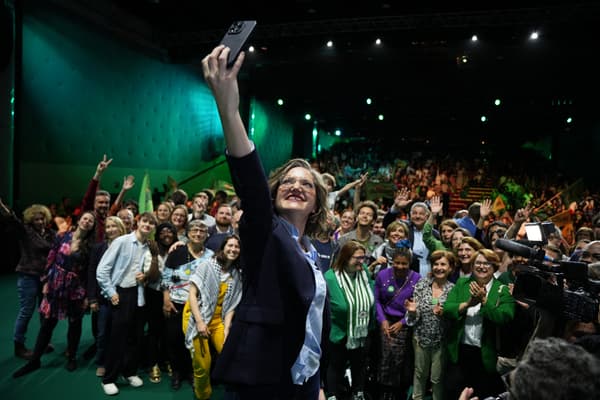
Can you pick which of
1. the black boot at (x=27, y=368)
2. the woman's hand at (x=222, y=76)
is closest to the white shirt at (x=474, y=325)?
the woman's hand at (x=222, y=76)

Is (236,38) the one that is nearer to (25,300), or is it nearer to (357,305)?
(357,305)

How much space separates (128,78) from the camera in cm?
1036

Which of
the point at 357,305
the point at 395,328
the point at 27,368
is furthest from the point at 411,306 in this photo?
the point at 27,368

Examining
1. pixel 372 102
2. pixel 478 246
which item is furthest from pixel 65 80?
pixel 372 102

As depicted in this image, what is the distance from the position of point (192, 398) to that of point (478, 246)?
2.75 m

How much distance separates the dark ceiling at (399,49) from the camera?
28.7ft

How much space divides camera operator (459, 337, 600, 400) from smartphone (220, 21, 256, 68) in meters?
0.96

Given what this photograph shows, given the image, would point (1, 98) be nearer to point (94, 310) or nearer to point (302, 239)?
point (94, 310)

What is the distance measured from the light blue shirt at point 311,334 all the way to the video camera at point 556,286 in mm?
738

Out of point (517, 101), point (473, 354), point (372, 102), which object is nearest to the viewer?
point (473, 354)

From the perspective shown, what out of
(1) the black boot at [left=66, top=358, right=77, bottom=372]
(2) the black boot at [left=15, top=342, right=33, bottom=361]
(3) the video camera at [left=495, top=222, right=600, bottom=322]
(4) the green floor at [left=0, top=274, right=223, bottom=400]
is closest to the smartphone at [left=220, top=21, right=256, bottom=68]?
(3) the video camera at [left=495, top=222, right=600, bottom=322]

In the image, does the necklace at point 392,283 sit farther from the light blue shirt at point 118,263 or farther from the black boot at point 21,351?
the black boot at point 21,351

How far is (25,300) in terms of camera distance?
4.14m

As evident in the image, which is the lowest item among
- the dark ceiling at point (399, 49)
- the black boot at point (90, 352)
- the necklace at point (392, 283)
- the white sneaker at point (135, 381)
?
the white sneaker at point (135, 381)
